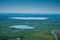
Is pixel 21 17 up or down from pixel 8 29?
up

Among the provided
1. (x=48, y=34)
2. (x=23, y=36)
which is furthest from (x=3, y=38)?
(x=48, y=34)

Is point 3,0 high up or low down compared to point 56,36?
up

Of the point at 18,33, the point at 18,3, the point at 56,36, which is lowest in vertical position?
the point at 56,36

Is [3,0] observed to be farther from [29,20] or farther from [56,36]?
[56,36]

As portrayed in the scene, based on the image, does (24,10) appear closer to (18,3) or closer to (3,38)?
(18,3)

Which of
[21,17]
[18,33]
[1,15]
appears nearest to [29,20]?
[21,17]

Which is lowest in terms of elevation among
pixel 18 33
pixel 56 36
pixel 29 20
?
pixel 56 36

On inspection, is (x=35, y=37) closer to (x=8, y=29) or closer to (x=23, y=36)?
(x=23, y=36)
